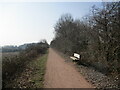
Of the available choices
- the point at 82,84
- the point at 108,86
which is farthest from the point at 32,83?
the point at 108,86

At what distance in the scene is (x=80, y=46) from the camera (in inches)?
1136

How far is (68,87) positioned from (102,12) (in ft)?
32.7

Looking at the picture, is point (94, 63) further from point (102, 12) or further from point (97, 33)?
point (102, 12)

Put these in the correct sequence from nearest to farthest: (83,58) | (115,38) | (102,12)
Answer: (115,38) → (102,12) → (83,58)

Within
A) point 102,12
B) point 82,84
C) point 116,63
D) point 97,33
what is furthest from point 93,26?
point 82,84

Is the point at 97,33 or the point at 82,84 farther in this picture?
the point at 97,33

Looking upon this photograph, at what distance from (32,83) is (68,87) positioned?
2336 mm

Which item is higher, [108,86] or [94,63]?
[108,86]

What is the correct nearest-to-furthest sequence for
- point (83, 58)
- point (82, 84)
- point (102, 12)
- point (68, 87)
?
point (68, 87), point (82, 84), point (102, 12), point (83, 58)

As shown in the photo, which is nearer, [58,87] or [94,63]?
[58,87]

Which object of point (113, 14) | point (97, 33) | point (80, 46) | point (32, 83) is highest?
point (113, 14)

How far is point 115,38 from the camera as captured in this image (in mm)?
15328

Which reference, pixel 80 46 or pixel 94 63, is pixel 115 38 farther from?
pixel 80 46

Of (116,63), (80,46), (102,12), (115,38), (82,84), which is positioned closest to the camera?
(82,84)
